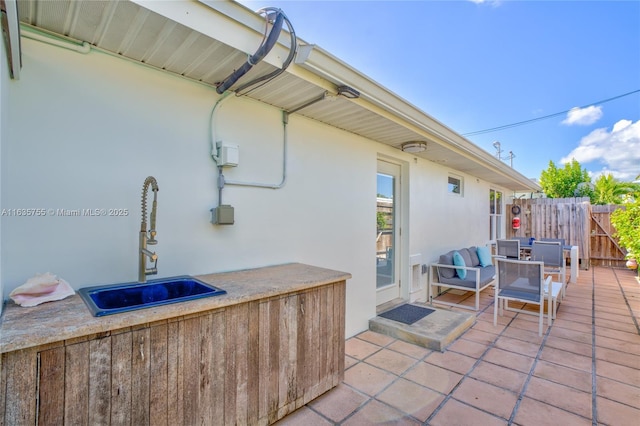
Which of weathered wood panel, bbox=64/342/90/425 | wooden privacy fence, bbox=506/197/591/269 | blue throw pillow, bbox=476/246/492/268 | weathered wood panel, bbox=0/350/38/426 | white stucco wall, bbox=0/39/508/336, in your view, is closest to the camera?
weathered wood panel, bbox=0/350/38/426

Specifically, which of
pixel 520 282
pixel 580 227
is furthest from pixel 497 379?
pixel 580 227

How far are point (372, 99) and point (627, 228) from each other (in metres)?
6.02

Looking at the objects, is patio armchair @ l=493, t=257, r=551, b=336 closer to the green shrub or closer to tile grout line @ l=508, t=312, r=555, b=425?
tile grout line @ l=508, t=312, r=555, b=425

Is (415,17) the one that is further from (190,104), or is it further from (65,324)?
(65,324)

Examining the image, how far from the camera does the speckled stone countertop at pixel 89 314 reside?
1.09 m

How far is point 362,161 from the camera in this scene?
372cm

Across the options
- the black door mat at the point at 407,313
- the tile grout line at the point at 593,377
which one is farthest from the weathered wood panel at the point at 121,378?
the black door mat at the point at 407,313

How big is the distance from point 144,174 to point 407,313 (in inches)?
135

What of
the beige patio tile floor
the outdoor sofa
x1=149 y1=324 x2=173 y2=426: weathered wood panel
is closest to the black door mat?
the beige patio tile floor

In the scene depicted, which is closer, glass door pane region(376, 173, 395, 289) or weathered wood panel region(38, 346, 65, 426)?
weathered wood panel region(38, 346, 65, 426)

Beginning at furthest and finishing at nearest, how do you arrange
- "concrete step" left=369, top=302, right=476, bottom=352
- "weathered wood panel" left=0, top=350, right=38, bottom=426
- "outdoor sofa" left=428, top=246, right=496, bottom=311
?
"outdoor sofa" left=428, top=246, right=496, bottom=311 → "concrete step" left=369, top=302, right=476, bottom=352 → "weathered wood panel" left=0, top=350, right=38, bottom=426

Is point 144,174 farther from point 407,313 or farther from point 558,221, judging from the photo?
point 558,221

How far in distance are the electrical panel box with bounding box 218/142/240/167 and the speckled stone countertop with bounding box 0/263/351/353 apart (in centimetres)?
87

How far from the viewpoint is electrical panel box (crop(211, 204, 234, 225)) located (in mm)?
2227
